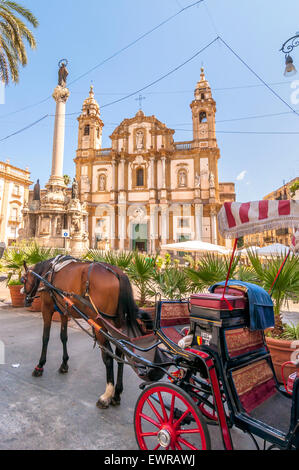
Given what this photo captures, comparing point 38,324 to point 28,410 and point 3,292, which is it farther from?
point 3,292

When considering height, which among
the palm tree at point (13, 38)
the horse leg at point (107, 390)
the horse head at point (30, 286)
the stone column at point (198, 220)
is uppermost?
the palm tree at point (13, 38)

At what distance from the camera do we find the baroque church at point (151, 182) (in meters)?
32.6

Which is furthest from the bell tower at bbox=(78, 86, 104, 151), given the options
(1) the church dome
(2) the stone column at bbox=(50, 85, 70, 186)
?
(2) the stone column at bbox=(50, 85, 70, 186)

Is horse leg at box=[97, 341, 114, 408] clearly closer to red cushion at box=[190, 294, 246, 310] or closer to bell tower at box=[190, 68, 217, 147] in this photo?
red cushion at box=[190, 294, 246, 310]

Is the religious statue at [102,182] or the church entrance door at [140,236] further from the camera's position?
the religious statue at [102,182]

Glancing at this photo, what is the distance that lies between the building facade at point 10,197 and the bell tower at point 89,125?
33.5 feet

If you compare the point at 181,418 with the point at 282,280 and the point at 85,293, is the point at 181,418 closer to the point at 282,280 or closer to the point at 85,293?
the point at 85,293

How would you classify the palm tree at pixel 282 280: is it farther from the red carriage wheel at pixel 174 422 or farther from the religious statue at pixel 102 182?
the religious statue at pixel 102 182

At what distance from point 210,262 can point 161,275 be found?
1186mm

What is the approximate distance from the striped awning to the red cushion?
543 millimetres

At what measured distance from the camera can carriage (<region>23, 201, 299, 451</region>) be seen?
174 cm

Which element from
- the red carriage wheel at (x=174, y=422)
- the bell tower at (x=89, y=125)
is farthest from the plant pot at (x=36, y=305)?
the bell tower at (x=89, y=125)

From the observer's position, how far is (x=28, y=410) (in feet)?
8.74
